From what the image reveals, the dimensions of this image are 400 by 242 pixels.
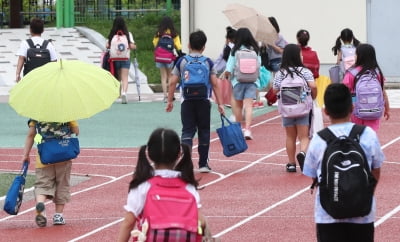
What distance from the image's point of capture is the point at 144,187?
261 inches

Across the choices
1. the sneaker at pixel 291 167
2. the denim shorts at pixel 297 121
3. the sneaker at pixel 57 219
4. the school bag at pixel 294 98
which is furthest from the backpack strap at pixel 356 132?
the sneaker at pixel 291 167

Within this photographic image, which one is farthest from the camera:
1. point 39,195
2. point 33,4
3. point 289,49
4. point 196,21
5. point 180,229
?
point 33,4

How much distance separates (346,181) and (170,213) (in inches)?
43.4

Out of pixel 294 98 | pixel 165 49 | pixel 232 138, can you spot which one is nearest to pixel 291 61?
pixel 294 98

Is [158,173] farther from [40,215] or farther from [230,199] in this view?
[230,199]

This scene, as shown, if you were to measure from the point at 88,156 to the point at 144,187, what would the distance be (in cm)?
1048

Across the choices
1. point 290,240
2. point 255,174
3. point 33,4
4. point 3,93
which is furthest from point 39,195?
point 33,4

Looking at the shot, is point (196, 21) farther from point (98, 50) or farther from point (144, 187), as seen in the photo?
point (144, 187)

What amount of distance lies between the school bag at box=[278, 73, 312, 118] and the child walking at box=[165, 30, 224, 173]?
0.74 m

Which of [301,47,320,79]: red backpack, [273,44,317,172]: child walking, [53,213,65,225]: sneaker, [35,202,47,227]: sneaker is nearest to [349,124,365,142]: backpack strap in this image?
[35,202,47,227]: sneaker

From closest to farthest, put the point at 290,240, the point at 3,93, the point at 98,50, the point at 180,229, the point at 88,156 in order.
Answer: the point at 180,229
the point at 290,240
the point at 88,156
the point at 3,93
the point at 98,50

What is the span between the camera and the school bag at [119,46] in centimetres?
2391

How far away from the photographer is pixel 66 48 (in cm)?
3375

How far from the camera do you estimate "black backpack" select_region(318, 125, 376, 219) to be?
7070 millimetres
